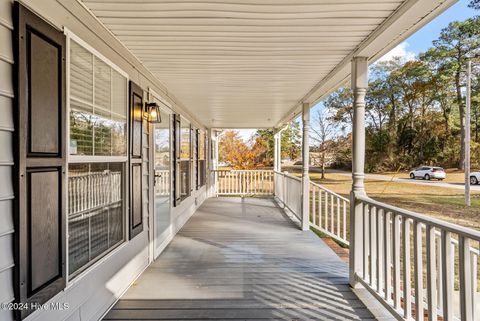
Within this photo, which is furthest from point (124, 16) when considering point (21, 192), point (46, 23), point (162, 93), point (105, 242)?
point (162, 93)

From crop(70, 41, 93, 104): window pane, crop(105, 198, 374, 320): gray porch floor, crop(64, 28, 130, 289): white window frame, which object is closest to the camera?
crop(64, 28, 130, 289): white window frame

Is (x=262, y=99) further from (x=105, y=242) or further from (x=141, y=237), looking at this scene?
(x=105, y=242)

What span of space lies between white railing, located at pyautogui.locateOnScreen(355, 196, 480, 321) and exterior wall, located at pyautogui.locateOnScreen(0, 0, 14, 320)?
2285 mm

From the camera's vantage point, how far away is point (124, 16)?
7.38 feet

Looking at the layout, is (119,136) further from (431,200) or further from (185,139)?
(431,200)

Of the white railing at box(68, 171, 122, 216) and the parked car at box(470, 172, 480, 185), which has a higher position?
the white railing at box(68, 171, 122, 216)

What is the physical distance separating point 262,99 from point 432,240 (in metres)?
4.03

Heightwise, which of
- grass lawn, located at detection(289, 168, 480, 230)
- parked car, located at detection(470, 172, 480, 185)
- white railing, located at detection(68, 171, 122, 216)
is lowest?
grass lawn, located at detection(289, 168, 480, 230)

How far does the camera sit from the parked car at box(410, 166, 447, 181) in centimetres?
1047

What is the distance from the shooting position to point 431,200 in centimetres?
915

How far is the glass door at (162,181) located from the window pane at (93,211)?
1.10 metres

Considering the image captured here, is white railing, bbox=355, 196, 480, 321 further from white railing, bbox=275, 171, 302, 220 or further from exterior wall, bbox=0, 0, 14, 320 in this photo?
white railing, bbox=275, 171, 302, 220

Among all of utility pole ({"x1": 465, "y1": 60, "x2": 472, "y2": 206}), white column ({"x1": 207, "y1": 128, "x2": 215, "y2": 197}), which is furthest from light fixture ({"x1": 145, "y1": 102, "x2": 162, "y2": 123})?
white column ({"x1": 207, "y1": 128, "x2": 215, "y2": 197})

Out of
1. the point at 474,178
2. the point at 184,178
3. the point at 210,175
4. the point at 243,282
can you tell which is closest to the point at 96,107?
the point at 243,282
